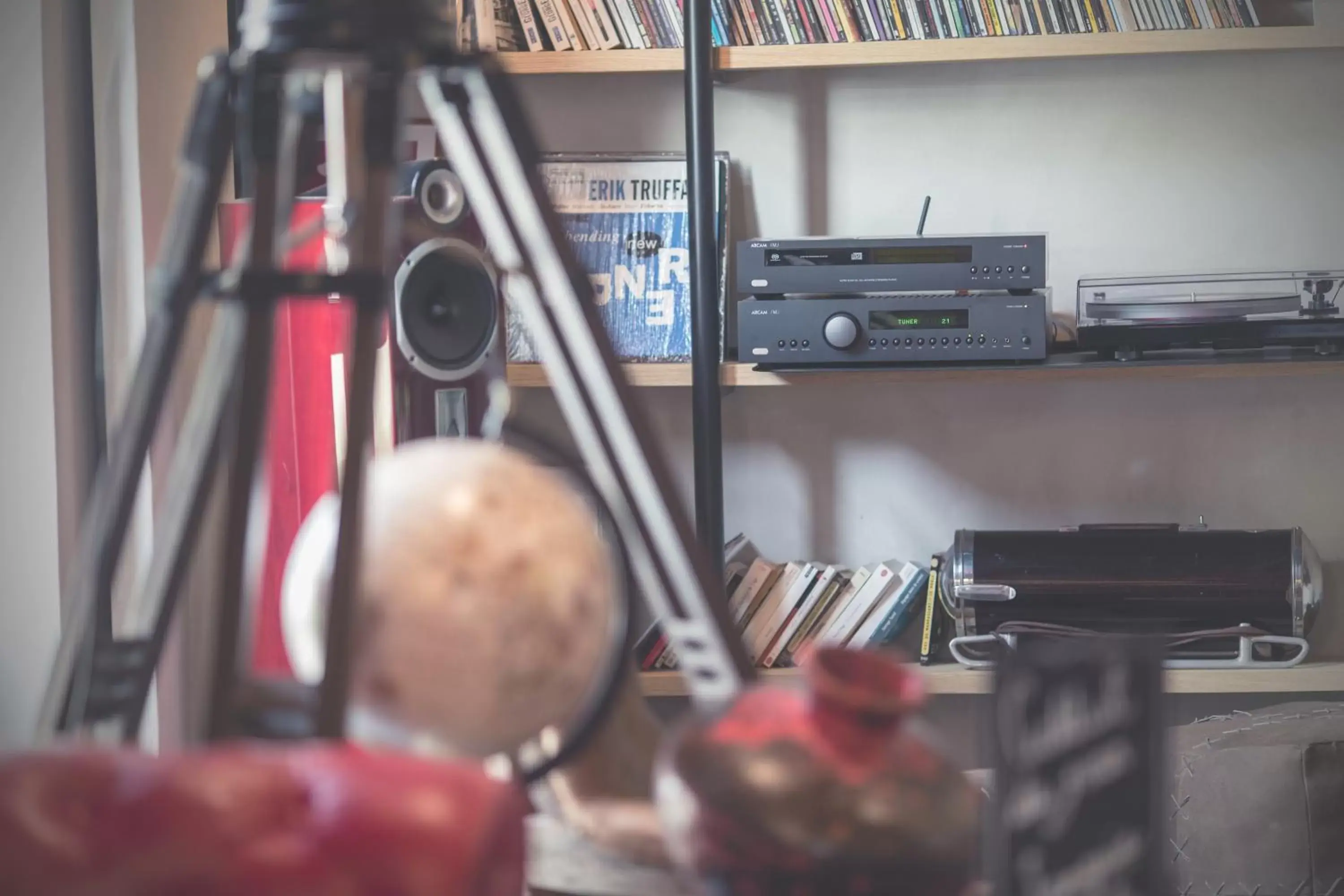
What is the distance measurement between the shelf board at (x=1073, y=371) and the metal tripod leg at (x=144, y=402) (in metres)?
1.38

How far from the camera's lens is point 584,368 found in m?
0.58

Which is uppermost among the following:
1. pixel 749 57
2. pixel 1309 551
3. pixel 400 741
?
pixel 749 57

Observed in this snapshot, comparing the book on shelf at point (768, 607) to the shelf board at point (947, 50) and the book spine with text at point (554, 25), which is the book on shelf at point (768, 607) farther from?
the book spine with text at point (554, 25)

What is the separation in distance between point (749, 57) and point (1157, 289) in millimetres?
769

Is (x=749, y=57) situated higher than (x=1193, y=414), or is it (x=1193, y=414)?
(x=749, y=57)

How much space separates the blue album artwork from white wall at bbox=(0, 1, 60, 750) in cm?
77

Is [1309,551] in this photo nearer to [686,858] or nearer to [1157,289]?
[1157,289]

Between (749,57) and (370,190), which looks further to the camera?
(749,57)

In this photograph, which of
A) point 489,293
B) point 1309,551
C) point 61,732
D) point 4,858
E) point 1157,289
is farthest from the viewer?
point 1157,289

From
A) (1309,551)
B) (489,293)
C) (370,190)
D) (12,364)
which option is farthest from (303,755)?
(1309,551)

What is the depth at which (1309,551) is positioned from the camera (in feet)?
6.63

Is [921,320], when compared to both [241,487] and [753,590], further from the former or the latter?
[241,487]

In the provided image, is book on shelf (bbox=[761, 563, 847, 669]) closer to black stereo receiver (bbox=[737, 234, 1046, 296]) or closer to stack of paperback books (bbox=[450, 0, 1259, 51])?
black stereo receiver (bbox=[737, 234, 1046, 296])

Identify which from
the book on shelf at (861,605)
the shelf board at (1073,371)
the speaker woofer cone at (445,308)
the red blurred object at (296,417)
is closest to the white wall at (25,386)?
the red blurred object at (296,417)
